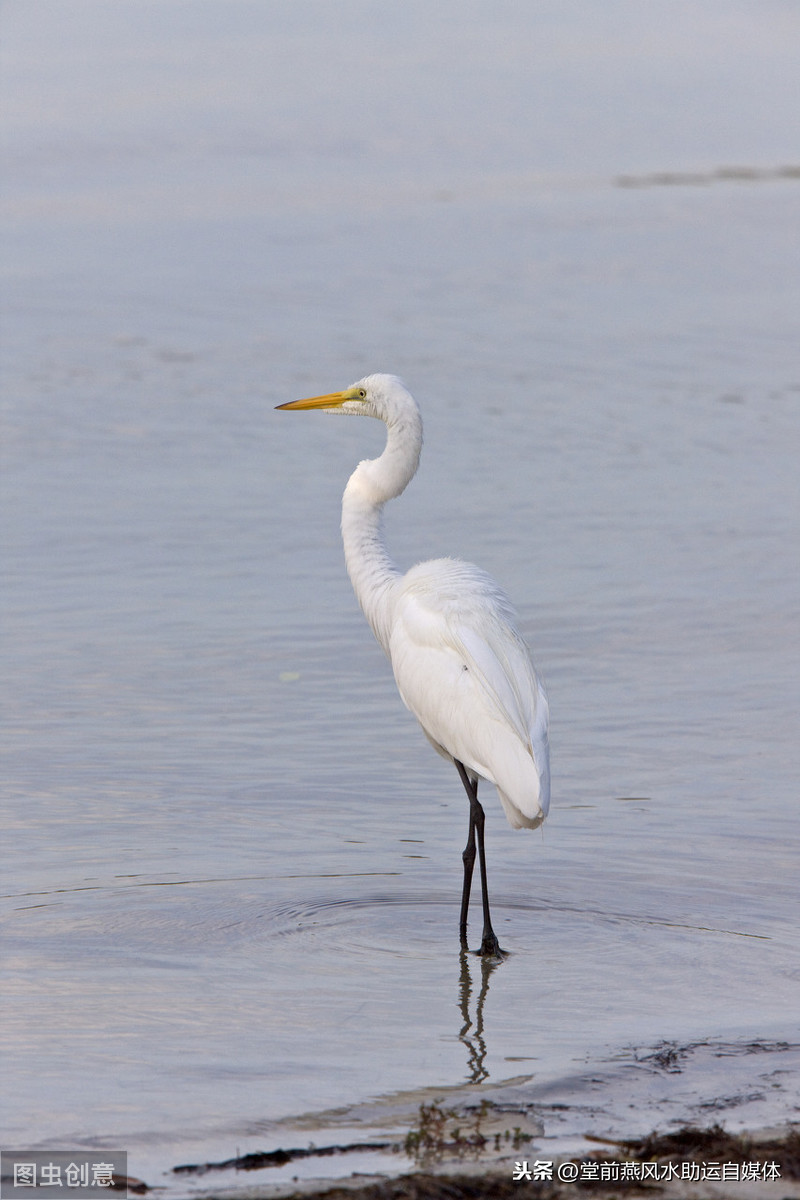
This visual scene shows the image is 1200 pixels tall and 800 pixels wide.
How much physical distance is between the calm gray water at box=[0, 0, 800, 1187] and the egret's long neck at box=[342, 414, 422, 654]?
1039mm

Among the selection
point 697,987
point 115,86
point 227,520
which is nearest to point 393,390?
point 697,987

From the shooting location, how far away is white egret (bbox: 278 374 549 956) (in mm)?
6242

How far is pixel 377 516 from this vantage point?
24.0ft

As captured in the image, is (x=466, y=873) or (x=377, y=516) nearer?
(x=466, y=873)

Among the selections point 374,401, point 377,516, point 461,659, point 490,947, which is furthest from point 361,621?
point 490,947

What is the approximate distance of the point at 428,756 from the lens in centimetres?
852

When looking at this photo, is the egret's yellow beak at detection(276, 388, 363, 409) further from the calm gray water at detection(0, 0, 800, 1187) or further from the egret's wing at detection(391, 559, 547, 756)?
the calm gray water at detection(0, 0, 800, 1187)

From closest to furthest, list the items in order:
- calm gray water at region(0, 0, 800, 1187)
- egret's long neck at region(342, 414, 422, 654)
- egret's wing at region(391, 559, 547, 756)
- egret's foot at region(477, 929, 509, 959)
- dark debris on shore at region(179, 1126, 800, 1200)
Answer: dark debris on shore at region(179, 1126, 800, 1200)
calm gray water at region(0, 0, 800, 1187)
egret's foot at region(477, 929, 509, 959)
egret's wing at region(391, 559, 547, 756)
egret's long neck at region(342, 414, 422, 654)

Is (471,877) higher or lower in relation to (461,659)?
lower

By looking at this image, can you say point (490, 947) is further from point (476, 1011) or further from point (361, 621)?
point (361, 621)

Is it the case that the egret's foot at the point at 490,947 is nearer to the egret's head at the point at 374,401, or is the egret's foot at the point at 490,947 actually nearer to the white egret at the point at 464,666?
the white egret at the point at 464,666

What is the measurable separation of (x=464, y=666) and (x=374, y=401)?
4.48 feet

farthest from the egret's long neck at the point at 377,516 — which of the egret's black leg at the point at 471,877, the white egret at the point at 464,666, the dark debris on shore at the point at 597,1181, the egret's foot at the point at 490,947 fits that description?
the dark debris on shore at the point at 597,1181

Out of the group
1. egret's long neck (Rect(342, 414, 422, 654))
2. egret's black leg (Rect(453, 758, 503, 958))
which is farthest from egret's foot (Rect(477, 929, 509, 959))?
egret's long neck (Rect(342, 414, 422, 654))
